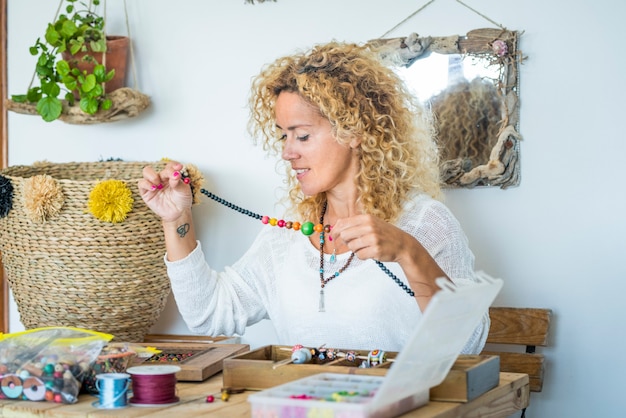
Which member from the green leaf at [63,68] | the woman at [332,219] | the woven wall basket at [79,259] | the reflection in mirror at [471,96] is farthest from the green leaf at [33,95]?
the reflection in mirror at [471,96]

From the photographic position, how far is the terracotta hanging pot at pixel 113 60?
341cm

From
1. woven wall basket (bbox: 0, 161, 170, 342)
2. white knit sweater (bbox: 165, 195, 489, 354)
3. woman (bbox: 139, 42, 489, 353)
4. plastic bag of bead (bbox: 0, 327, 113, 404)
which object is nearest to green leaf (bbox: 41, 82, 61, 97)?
woven wall basket (bbox: 0, 161, 170, 342)

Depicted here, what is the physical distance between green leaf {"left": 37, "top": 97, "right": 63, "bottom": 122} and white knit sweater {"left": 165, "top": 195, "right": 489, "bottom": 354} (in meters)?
1.06

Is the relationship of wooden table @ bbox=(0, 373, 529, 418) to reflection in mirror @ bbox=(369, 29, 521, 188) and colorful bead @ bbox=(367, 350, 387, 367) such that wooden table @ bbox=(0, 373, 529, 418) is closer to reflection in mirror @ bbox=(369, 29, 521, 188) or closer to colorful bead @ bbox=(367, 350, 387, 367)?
colorful bead @ bbox=(367, 350, 387, 367)

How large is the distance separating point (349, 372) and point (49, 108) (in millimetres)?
1945

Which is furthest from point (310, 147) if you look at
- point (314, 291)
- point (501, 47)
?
point (501, 47)

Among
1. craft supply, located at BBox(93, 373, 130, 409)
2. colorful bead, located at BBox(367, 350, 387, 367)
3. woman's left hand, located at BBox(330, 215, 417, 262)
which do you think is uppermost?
woman's left hand, located at BBox(330, 215, 417, 262)

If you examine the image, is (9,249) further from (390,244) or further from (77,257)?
(390,244)

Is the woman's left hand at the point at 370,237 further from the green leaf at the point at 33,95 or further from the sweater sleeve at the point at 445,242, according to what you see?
the green leaf at the point at 33,95

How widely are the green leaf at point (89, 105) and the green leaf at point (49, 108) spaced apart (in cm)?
9

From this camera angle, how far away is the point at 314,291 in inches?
99.3

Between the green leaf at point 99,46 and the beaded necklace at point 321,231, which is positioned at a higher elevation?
the green leaf at point 99,46

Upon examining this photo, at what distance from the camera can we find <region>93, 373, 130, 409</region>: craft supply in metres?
1.79

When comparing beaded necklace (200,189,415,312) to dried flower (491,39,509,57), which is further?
dried flower (491,39,509,57)
